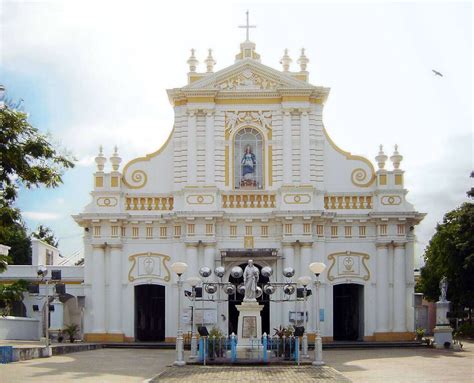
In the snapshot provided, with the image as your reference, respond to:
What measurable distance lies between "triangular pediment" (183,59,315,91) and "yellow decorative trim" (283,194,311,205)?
500cm

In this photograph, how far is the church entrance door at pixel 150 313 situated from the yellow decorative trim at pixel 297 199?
7.42 meters

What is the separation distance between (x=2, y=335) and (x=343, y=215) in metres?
16.2

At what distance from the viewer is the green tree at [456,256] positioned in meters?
43.8

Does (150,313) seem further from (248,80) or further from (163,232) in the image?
(248,80)

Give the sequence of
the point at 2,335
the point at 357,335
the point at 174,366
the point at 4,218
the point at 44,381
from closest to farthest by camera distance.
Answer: the point at 4,218 < the point at 44,381 < the point at 174,366 < the point at 2,335 < the point at 357,335

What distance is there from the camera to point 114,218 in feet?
129

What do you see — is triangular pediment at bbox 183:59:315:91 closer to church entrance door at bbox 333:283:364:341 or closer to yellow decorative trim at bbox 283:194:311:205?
yellow decorative trim at bbox 283:194:311:205

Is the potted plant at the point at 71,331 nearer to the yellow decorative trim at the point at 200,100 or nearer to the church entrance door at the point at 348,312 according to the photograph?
the yellow decorative trim at the point at 200,100

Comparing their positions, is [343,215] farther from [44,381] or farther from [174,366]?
[44,381]

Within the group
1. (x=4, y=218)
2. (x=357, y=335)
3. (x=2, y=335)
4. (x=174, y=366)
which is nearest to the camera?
(x=4, y=218)

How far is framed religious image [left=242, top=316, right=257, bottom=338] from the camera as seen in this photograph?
30.5 metres

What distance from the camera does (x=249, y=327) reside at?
30531 millimetres

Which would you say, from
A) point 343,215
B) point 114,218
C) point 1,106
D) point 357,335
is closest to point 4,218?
point 1,106

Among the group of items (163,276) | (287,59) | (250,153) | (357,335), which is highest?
(287,59)
